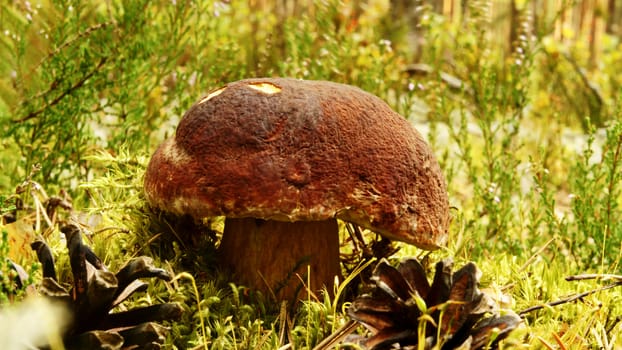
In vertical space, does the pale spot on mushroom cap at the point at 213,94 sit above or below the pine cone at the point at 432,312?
above

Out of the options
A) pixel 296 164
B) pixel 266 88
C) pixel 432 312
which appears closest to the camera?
pixel 432 312

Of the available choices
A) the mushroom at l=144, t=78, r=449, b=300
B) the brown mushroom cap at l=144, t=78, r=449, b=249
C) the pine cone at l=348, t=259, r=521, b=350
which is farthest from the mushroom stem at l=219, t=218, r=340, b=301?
the pine cone at l=348, t=259, r=521, b=350

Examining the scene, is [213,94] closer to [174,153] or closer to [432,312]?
[174,153]

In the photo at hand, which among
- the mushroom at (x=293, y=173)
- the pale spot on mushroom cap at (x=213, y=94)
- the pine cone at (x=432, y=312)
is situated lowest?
the pine cone at (x=432, y=312)

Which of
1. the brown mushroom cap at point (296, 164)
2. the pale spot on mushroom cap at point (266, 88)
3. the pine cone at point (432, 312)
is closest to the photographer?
the pine cone at point (432, 312)

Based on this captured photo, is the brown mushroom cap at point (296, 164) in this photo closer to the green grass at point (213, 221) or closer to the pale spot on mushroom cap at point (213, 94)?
the pale spot on mushroom cap at point (213, 94)

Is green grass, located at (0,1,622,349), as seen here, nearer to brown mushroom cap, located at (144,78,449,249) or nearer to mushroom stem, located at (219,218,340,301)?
mushroom stem, located at (219,218,340,301)

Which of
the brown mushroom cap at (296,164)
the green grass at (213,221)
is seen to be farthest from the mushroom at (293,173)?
the green grass at (213,221)

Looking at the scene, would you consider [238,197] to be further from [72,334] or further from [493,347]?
[493,347]

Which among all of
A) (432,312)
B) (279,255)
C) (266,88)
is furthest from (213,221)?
(432,312)
